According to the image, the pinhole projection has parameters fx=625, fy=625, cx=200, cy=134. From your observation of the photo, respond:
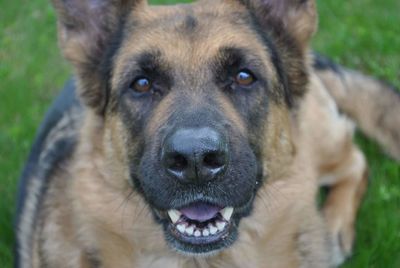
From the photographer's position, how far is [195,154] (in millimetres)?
2871

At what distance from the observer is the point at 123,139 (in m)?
3.54

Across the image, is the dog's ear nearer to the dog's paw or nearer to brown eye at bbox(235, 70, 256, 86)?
brown eye at bbox(235, 70, 256, 86)

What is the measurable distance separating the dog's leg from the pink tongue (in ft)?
5.58

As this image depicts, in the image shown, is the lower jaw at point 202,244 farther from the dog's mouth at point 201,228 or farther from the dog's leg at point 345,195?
the dog's leg at point 345,195

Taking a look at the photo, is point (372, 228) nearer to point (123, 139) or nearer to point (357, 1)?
point (123, 139)

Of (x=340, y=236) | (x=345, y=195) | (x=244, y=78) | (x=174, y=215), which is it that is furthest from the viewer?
(x=345, y=195)

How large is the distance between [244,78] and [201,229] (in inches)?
34.3

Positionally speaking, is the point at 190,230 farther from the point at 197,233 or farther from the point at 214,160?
the point at 214,160

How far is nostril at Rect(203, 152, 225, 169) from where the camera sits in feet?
9.53

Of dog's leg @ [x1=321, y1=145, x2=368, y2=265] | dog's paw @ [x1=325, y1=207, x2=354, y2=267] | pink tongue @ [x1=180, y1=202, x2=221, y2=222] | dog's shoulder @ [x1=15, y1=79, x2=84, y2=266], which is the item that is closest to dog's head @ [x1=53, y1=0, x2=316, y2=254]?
pink tongue @ [x1=180, y1=202, x2=221, y2=222]

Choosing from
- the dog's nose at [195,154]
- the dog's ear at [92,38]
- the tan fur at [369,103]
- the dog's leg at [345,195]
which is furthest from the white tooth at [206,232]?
the tan fur at [369,103]

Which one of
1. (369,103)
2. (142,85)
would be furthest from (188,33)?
(369,103)

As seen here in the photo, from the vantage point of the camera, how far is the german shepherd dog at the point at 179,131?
323 cm

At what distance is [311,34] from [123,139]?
1304 mm
